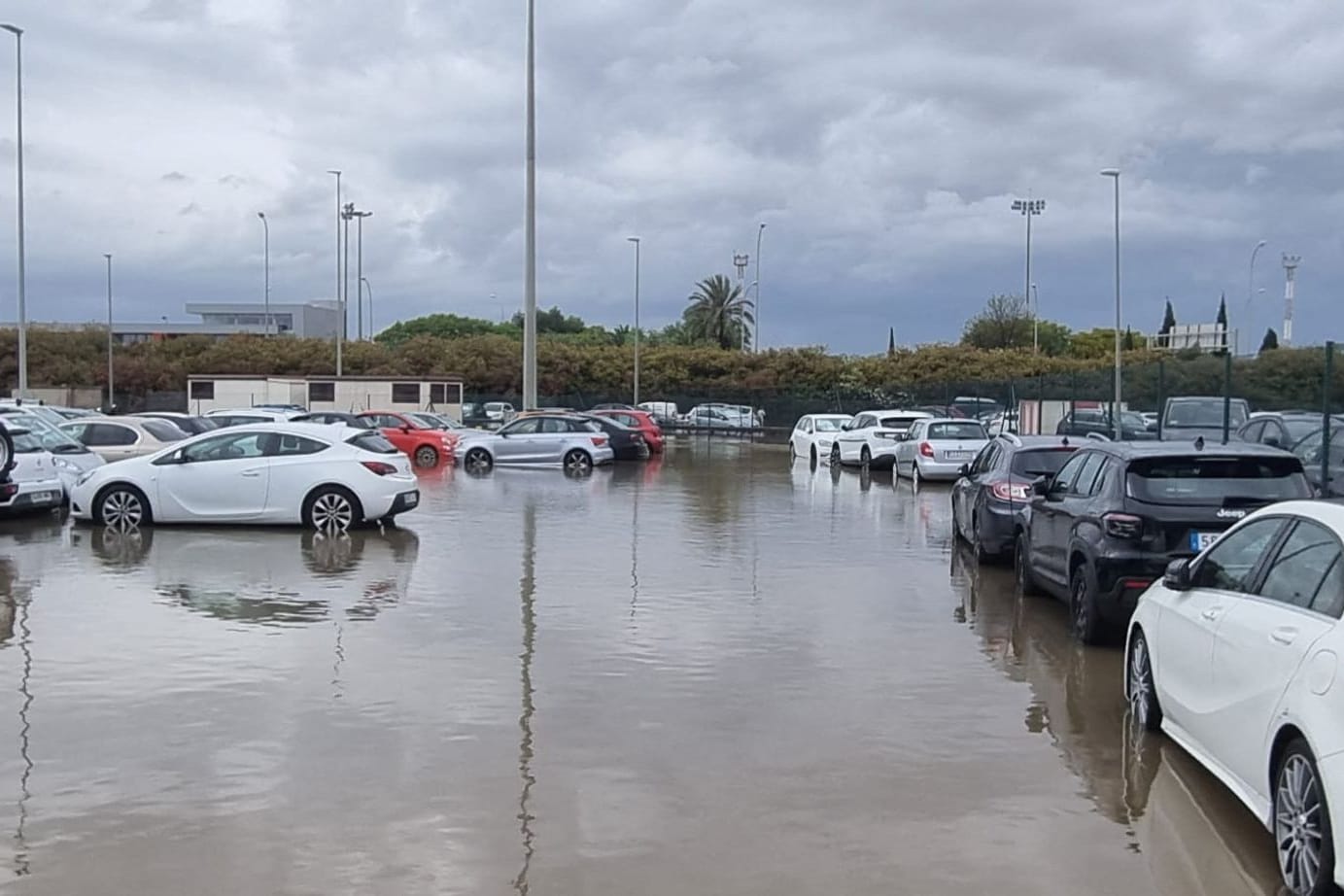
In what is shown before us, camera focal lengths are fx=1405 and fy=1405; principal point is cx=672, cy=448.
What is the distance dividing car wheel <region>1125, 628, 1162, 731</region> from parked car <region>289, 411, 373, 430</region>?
23896 millimetres

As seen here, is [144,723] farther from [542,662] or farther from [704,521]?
[704,521]

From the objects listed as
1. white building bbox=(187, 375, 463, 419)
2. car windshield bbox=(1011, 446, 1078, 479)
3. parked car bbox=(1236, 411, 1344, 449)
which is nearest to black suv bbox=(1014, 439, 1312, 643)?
car windshield bbox=(1011, 446, 1078, 479)

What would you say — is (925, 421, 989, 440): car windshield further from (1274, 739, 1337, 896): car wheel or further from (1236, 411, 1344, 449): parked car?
(1274, 739, 1337, 896): car wheel

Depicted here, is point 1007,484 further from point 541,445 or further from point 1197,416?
point 541,445

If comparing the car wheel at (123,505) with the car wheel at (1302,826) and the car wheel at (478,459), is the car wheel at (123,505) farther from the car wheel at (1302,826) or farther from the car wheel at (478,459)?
the car wheel at (478,459)

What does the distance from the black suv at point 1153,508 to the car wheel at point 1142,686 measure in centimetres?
178

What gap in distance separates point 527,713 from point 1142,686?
3.46m

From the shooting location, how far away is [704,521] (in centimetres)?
1992

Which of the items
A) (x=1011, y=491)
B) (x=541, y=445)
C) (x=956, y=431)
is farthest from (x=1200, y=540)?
(x=541, y=445)

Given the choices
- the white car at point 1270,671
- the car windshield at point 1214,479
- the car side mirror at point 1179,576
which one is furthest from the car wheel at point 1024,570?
the car side mirror at point 1179,576

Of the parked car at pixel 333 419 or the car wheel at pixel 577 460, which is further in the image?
the car wheel at pixel 577 460

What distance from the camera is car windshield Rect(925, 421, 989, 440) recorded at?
28281 mm

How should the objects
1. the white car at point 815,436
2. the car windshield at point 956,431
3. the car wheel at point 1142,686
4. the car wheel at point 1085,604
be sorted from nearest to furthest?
the car wheel at point 1142,686 < the car wheel at point 1085,604 < the car windshield at point 956,431 < the white car at point 815,436

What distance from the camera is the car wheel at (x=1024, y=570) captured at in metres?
12.5
